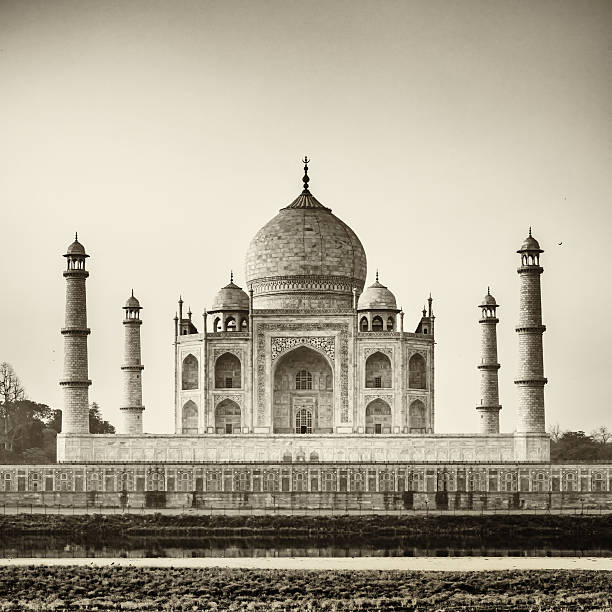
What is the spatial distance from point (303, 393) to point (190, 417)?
3.18m

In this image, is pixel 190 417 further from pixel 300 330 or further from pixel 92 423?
pixel 92 423

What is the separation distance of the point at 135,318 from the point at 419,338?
26.8 ft

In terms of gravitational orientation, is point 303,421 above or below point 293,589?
above

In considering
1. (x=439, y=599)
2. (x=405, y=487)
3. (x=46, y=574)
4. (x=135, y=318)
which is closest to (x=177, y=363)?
(x=135, y=318)

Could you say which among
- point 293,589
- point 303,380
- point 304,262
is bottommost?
point 293,589

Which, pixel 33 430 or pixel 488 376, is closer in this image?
pixel 488 376

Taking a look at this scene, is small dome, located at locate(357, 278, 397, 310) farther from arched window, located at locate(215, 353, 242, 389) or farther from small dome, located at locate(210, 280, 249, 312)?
arched window, located at locate(215, 353, 242, 389)

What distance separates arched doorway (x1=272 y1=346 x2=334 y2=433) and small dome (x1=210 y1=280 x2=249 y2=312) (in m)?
2.05

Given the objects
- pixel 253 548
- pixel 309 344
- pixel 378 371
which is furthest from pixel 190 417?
pixel 253 548

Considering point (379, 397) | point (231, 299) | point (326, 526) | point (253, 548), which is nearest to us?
point (253, 548)

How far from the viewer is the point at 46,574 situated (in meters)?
25.6

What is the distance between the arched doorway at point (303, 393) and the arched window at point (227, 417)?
3.34 feet

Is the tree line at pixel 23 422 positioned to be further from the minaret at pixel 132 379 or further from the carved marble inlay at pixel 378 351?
the carved marble inlay at pixel 378 351

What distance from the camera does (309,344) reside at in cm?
4134
